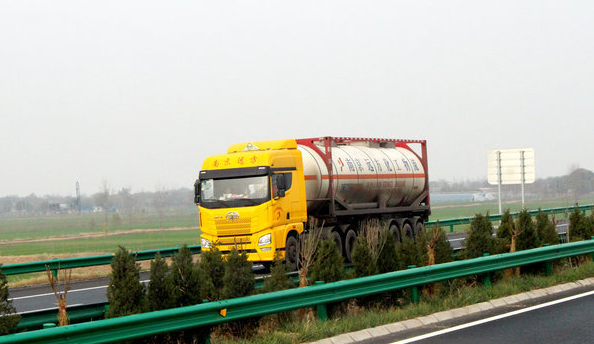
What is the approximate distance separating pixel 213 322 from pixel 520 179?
34.8 meters

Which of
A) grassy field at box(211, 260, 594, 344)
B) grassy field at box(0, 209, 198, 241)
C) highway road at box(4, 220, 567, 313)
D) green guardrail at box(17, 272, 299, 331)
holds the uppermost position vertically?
green guardrail at box(17, 272, 299, 331)

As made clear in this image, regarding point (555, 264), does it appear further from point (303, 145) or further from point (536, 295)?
point (303, 145)

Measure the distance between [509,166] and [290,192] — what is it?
2351cm

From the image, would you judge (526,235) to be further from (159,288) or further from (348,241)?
(159,288)

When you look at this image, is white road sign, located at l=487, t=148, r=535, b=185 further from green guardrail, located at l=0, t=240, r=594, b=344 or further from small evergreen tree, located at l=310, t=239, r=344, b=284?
small evergreen tree, located at l=310, t=239, r=344, b=284

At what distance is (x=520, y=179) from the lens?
4159 centimetres

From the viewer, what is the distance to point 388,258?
14.1m

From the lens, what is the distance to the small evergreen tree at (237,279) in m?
11.2

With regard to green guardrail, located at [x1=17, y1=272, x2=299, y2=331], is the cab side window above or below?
above

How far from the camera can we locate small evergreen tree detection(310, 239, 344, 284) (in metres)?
12.9

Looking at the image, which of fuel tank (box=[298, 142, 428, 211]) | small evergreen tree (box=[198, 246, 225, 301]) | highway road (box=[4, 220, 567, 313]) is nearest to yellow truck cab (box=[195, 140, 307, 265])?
fuel tank (box=[298, 142, 428, 211])

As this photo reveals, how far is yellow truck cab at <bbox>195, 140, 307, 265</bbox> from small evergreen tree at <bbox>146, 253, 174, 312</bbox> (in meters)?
9.94

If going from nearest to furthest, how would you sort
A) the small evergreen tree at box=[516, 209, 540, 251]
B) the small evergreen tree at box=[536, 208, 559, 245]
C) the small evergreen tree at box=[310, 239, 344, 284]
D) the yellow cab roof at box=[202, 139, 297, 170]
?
1. the small evergreen tree at box=[310, 239, 344, 284]
2. the small evergreen tree at box=[516, 209, 540, 251]
3. the small evergreen tree at box=[536, 208, 559, 245]
4. the yellow cab roof at box=[202, 139, 297, 170]

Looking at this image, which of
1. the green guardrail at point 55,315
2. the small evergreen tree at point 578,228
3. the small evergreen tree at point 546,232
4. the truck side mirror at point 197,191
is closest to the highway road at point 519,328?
the green guardrail at point 55,315
